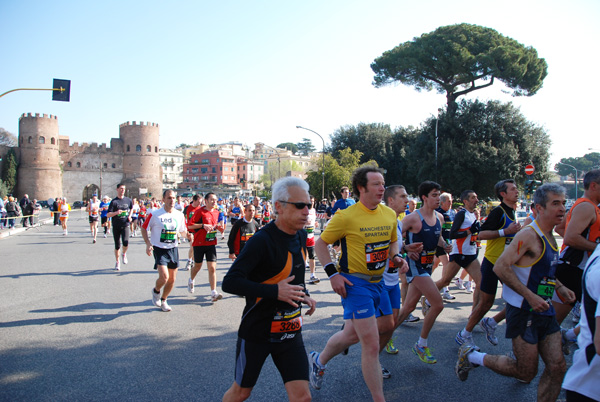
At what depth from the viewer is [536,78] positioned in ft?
118

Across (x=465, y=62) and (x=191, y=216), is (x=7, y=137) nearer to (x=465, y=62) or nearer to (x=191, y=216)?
(x=465, y=62)

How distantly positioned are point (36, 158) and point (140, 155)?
16489mm

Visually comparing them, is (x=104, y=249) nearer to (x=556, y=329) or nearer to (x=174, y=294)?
(x=174, y=294)

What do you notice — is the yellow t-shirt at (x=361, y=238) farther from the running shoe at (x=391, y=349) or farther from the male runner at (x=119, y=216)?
the male runner at (x=119, y=216)

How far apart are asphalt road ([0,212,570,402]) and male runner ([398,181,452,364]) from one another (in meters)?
0.36

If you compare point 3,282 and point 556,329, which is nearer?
point 556,329

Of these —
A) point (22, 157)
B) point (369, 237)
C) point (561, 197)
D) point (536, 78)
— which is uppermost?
point (536, 78)

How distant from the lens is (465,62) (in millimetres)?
36125

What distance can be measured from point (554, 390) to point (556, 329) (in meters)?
0.43

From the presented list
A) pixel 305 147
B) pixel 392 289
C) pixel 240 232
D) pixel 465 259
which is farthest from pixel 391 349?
pixel 305 147

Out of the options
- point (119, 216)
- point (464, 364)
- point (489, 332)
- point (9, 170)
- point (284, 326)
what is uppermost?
point (9, 170)

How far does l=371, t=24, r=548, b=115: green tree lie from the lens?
116ft

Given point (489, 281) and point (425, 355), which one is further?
point (489, 281)

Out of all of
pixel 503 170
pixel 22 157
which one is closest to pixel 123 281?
pixel 503 170
